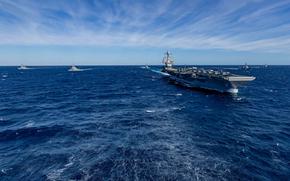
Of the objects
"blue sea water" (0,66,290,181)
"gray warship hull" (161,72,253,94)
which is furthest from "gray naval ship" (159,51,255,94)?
"blue sea water" (0,66,290,181)

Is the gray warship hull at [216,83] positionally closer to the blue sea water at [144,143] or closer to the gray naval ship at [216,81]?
the gray naval ship at [216,81]

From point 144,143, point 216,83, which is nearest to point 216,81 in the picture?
point 216,83

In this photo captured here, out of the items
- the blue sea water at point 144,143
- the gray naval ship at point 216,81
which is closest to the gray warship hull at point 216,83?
the gray naval ship at point 216,81

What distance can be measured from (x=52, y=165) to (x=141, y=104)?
135ft

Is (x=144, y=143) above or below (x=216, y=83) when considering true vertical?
below

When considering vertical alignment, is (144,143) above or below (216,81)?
below

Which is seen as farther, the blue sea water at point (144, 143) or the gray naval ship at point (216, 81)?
the gray naval ship at point (216, 81)

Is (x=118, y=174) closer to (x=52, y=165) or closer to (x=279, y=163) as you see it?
(x=52, y=165)

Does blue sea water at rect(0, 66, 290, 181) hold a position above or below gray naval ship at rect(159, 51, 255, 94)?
below

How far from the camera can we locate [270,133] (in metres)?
43.6

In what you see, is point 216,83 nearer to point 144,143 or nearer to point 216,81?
point 216,81

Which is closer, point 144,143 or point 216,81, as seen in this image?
point 144,143

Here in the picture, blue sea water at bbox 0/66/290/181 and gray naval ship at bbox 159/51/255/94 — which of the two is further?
gray naval ship at bbox 159/51/255/94

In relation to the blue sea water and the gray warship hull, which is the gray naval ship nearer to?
the gray warship hull
